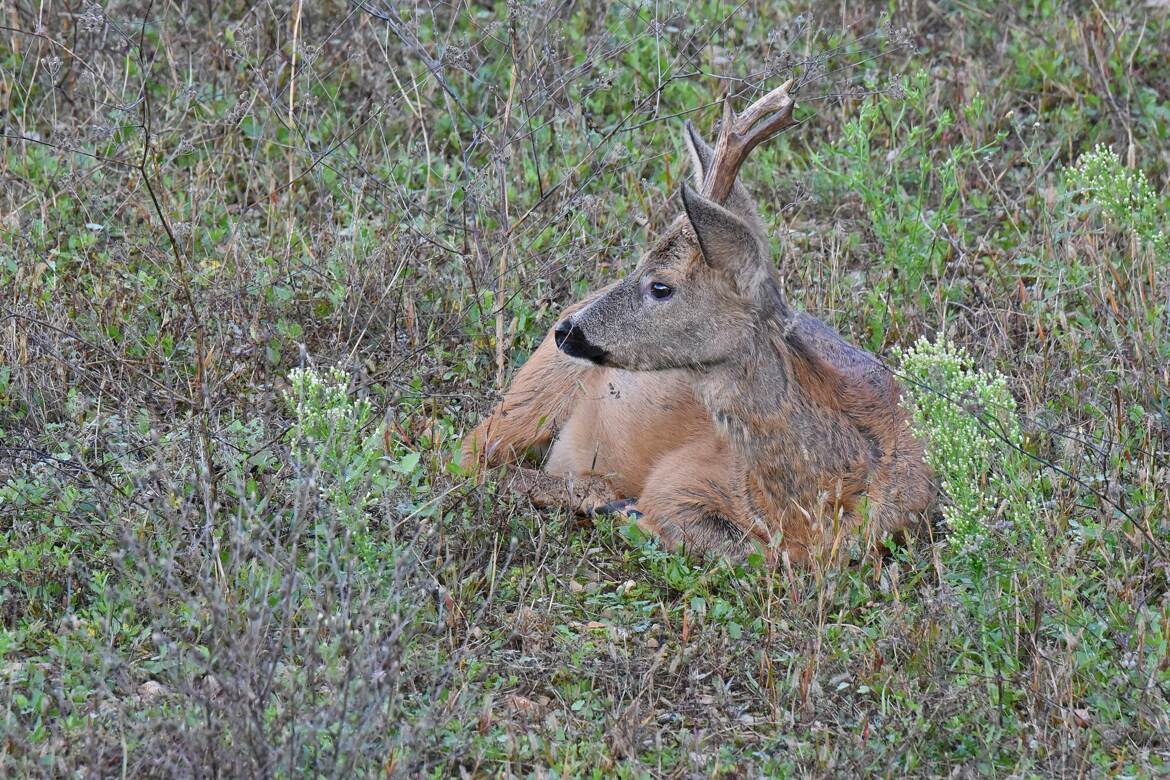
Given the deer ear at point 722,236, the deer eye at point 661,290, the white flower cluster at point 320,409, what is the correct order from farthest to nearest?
the deer eye at point 661,290 < the deer ear at point 722,236 < the white flower cluster at point 320,409

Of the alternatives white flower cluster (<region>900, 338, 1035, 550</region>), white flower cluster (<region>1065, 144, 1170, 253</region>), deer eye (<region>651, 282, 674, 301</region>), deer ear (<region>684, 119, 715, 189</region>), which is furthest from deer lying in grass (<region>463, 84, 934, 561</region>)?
white flower cluster (<region>1065, 144, 1170, 253</region>)

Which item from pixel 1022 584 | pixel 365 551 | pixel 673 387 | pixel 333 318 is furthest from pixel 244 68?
pixel 1022 584

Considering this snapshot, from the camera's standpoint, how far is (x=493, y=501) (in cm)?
560

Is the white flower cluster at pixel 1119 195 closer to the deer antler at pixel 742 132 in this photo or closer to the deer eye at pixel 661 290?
the deer antler at pixel 742 132

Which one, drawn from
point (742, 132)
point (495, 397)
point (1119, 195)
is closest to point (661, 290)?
point (742, 132)

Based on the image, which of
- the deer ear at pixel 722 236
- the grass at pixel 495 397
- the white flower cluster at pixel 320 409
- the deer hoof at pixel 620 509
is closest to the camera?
the grass at pixel 495 397

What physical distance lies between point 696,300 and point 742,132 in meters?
0.60

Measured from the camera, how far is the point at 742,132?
17.7 ft

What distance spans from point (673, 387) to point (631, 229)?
1631 millimetres

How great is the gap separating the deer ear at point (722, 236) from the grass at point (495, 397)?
975mm

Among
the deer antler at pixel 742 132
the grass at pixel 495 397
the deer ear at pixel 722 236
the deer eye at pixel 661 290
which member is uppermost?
the deer antler at pixel 742 132

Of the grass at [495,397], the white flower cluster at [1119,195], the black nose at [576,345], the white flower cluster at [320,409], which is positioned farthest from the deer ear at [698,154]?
the white flower cluster at [320,409]

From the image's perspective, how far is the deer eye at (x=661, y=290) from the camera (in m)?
5.51

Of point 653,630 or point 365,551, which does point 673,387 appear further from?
point 365,551
